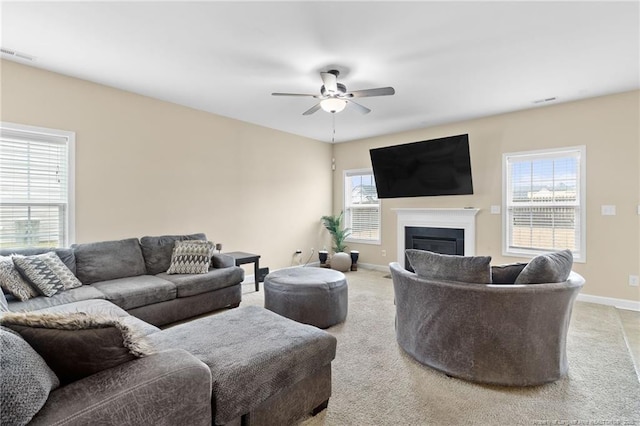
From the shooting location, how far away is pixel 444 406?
6.35 ft

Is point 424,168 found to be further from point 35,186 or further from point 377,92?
point 35,186

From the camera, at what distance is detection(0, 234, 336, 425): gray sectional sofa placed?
42.5 inches

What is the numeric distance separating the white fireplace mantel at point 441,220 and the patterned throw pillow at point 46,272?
4795 mm

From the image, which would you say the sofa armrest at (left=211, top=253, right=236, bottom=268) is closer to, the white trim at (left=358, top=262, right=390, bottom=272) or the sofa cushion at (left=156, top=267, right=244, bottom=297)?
the sofa cushion at (left=156, top=267, right=244, bottom=297)

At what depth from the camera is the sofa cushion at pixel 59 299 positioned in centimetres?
245

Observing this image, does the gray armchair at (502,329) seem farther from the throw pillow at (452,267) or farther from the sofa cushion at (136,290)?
the sofa cushion at (136,290)

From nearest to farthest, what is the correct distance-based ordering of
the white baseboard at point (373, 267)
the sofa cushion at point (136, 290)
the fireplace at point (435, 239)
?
1. the sofa cushion at point (136, 290)
2. the fireplace at point (435, 239)
3. the white baseboard at point (373, 267)

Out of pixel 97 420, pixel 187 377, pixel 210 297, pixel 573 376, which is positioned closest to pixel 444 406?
pixel 573 376

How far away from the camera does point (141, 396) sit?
115 cm

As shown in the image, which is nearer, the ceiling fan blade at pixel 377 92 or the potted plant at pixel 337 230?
the ceiling fan blade at pixel 377 92

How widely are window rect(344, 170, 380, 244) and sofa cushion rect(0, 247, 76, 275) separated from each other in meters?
4.73

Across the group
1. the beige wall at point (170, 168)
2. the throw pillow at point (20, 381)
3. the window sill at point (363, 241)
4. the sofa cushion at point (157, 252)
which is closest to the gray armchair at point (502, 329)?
the throw pillow at point (20, 381)

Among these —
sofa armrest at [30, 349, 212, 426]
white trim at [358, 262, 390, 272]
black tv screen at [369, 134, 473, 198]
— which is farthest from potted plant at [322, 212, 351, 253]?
sofa armrest at [30, 349, 212, 426]

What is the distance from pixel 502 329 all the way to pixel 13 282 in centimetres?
378
